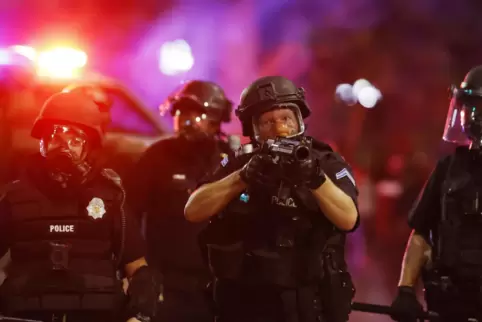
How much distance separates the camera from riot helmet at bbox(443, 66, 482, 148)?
14.5ft

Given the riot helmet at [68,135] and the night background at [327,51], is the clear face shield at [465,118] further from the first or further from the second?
the night background at [327,51]

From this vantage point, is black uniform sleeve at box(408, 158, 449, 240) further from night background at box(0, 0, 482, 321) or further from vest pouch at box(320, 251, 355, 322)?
night background at box(0, 0, 482, 321)

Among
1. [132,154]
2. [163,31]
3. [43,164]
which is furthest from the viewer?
[163,31]

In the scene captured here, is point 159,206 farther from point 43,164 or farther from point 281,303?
point 281,303

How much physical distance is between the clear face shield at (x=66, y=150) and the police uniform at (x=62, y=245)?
0.24 ft

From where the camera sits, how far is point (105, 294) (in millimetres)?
3887

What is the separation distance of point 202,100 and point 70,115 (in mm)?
1752

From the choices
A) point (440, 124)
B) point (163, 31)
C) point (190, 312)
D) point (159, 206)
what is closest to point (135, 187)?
point (159, 206)

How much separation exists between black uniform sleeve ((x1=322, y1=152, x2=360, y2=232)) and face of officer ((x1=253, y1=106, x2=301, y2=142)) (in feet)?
0.69

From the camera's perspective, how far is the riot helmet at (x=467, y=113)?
442 cm

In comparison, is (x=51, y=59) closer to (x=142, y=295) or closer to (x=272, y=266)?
(x=142, y=295)

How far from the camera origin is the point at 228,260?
12.5 ft

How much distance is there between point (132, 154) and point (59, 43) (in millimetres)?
1332

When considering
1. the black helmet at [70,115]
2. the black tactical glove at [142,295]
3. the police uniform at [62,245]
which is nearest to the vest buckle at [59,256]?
the police uniform at [62,245]
